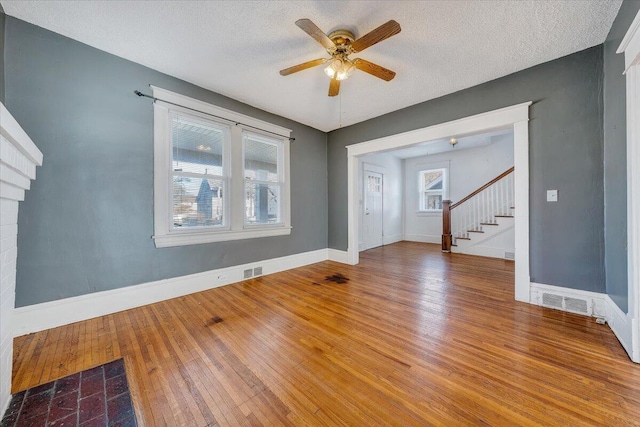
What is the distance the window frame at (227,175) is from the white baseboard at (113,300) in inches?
18.8

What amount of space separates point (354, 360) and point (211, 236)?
2.46m

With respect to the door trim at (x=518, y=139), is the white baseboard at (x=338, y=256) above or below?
below

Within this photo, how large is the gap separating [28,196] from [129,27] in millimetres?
1771

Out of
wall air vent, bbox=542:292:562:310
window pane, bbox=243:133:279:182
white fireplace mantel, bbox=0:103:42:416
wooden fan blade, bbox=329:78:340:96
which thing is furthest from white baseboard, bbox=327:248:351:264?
white fireplace mantel, bbox=0:103:42:416

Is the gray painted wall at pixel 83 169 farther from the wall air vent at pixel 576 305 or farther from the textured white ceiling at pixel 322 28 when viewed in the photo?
the wall air vent at pixel 576 305

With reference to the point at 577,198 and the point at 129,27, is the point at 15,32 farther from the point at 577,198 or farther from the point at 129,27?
the point at 577,198

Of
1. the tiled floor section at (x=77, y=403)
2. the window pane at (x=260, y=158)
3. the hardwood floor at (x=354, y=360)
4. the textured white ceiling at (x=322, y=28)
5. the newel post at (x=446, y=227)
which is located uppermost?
the textured white ceiling at (x=322, y=28)

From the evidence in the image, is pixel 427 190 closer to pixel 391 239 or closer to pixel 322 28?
pixel 391 239

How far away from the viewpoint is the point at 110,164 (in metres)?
2.45

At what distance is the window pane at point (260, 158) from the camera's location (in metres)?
3.67

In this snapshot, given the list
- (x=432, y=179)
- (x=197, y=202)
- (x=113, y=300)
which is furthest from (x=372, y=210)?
(x=113, y=300)

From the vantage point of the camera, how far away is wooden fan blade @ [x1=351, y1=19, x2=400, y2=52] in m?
1.70

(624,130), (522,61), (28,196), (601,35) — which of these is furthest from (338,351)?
(601,35)

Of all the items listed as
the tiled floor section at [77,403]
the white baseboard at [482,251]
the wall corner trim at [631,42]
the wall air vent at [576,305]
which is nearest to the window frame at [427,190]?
the white baseboard at [482,251]
